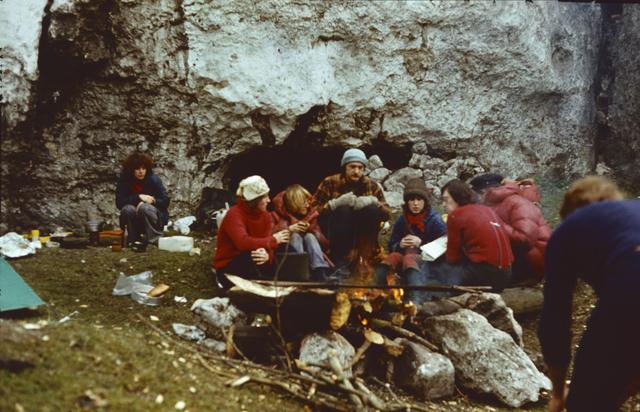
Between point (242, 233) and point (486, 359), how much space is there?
7.99ft

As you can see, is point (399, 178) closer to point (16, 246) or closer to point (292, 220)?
point (292, 220)

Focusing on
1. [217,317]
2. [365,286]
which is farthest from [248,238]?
[365,286]

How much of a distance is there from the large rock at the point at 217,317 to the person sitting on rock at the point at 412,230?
5.40 feet

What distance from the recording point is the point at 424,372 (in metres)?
4.16

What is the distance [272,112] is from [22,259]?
408 centimetres

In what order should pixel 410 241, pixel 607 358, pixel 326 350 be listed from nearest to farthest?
pixel 607 358 → pixel 326 350 → pixel 410 241

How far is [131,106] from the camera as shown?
26.3 ft

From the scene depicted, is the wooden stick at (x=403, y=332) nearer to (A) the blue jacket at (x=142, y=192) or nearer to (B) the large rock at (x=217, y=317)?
(B) the large rock at (x=217, y=317)

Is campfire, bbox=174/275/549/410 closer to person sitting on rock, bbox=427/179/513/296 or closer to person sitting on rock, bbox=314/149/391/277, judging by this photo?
person sitting on rock, bbox=427/179/513/296

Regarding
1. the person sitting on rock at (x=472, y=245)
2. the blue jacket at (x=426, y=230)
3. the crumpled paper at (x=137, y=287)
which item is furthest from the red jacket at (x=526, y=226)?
the crumpled paper at (x=137, y=287)

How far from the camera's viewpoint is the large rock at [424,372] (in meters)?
4.17

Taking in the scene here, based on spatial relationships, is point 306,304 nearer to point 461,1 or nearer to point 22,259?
point 22,259

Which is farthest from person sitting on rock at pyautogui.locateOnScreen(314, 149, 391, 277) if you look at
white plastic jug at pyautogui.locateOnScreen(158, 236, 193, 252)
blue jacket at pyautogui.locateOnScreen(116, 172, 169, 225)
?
blue jacket at pyautogui.locateOnScreen(116, 172, 169, 225)

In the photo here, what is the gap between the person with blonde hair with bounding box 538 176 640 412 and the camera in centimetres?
231
